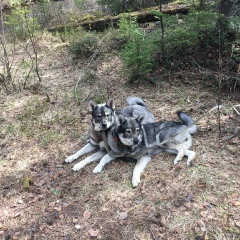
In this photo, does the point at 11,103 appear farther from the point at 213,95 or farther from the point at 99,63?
the point at 213,95

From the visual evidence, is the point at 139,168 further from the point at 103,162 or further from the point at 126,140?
the point at 103,162

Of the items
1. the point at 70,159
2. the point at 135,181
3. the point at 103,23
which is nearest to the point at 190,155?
the point at 135,181

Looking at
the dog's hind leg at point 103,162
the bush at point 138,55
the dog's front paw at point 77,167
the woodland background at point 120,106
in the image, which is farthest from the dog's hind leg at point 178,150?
the bush at point 138,55

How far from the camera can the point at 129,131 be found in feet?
13.8

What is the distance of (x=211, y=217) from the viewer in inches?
131

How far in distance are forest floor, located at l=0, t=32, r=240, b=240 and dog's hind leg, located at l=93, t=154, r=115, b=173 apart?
0.09m

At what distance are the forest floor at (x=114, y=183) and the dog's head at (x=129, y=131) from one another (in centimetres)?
49

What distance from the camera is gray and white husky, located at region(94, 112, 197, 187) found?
4.23 meters

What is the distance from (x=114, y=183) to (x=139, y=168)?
46 centimetres

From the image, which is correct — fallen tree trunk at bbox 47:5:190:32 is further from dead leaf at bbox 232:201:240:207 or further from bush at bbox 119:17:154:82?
dead leaf at bbox 232:201:240:207

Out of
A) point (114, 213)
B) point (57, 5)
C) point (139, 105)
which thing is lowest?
point (114, 213)

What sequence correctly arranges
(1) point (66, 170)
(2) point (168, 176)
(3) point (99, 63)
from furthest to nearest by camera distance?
(3) point (99, 63) → (1) point (66, 170) → (2) point (168, 176)

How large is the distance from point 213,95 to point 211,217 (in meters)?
3.43

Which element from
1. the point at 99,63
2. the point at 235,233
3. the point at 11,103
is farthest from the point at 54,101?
the point at 235,233
